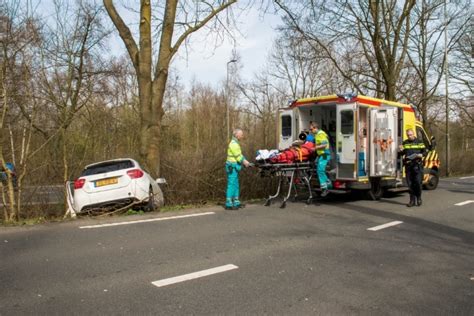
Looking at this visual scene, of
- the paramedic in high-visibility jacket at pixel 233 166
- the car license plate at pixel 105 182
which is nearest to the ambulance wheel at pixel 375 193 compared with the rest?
the paramedic in high-visibility jacket at pixel 233 166

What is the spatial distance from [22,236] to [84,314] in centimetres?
404

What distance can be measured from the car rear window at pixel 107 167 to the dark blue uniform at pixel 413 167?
6.87 m

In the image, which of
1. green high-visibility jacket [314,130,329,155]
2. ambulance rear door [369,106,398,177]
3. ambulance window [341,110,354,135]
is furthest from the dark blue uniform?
green high-visibility jacket [314,130,329,155]

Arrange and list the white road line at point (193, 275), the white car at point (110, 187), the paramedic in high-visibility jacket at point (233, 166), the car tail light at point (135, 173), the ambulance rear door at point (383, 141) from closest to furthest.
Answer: the white road line at point (193, 275), the white car at point (110, 187), the car tail light at point (135, 173), the paramedic in high-visibility jacket at point (233, 166), the ambulance rear door at point (383, 141)

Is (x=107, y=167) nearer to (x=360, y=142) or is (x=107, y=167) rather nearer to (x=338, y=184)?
(x=338, y=184)

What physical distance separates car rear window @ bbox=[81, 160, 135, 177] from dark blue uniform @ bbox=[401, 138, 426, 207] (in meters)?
6.87

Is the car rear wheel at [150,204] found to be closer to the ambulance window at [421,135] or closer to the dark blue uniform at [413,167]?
the dark blue uniform at [413,167]

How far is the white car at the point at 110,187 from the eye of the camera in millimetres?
9680

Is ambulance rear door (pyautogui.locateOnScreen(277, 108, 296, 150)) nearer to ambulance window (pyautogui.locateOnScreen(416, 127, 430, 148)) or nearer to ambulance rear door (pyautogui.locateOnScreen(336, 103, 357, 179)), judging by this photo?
ambulance rear door (pyautogui.locateOnScreen(336, 103, 357, 179))

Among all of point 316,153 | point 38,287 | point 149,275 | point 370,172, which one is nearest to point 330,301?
point 149,275

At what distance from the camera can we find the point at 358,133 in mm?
11227

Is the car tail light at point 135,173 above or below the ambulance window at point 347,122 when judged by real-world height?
below

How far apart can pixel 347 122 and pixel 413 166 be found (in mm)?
2023

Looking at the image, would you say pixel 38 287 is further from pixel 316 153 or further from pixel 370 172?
pixel 370 172
